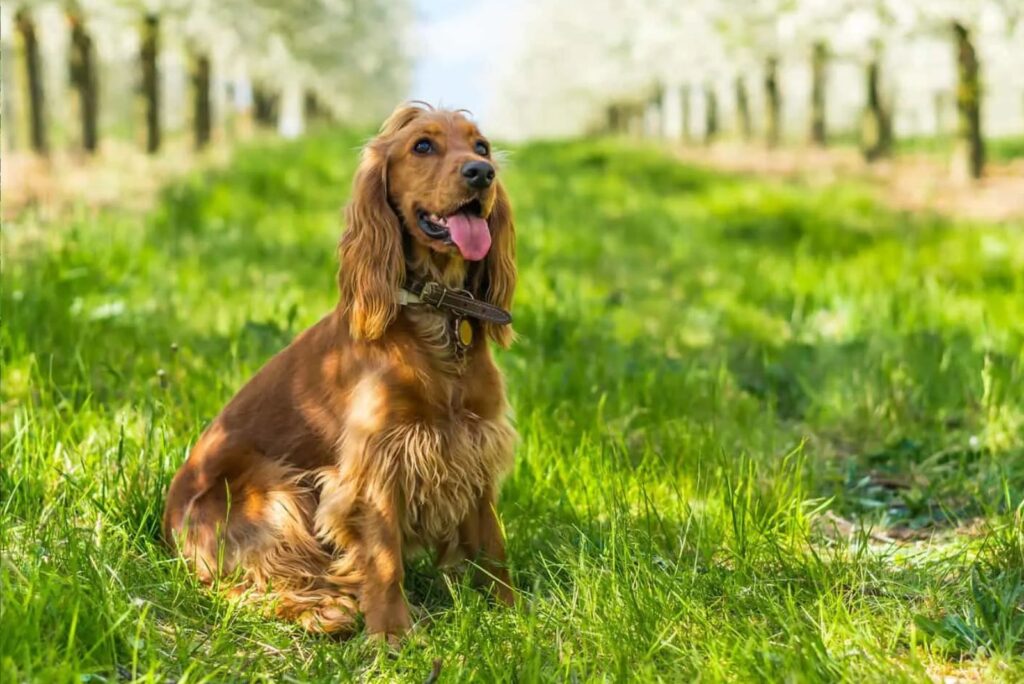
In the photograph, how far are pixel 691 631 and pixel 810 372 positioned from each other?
3.01m

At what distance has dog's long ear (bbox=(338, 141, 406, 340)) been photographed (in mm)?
3100

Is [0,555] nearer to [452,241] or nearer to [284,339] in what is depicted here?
[452,241]

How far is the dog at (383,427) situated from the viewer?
121 inches

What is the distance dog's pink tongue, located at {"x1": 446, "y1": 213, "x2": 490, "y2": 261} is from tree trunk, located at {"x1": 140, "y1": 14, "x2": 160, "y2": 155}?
52.1ft

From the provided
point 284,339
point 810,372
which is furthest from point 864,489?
point 284,339

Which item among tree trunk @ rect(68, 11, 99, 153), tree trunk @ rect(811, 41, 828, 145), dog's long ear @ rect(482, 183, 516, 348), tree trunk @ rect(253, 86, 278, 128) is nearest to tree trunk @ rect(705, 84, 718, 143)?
tree trunk @ rect(811, 41, 828, 145)

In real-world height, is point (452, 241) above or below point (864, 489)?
above

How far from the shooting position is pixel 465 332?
3.18 meters

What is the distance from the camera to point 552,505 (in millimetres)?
3512

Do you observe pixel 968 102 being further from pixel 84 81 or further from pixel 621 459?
pixel 84 81

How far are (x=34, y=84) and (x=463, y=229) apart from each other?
1536cm

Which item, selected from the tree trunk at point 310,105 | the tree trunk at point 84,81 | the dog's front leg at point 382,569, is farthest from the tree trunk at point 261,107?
the dog's front leg at point 382,569

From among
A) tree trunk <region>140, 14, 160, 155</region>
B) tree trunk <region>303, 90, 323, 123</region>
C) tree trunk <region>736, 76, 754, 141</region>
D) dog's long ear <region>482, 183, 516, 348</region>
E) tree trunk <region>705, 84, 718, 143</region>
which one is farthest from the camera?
tree trunk <region>303, 90, 323, 123</region>

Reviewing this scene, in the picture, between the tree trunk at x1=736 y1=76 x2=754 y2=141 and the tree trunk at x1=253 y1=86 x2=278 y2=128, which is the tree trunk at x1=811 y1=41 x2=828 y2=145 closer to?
the tree trunk at x1=736 y1=76 x2=754 y2=141
